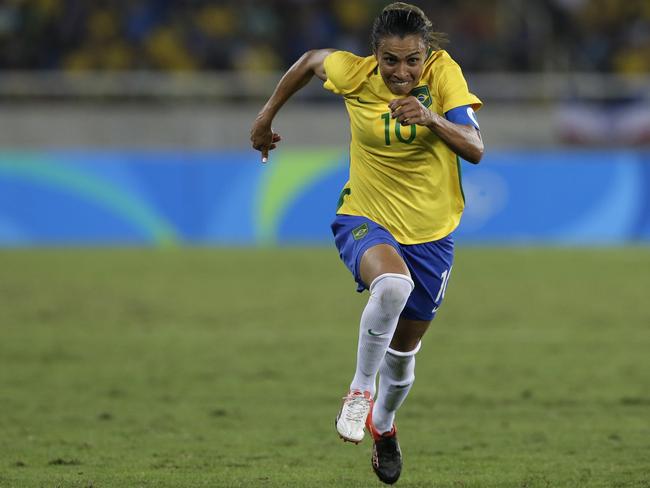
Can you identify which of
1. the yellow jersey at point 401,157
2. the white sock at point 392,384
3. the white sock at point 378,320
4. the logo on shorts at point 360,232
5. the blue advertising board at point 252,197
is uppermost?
the yellow jersey at point 401,157

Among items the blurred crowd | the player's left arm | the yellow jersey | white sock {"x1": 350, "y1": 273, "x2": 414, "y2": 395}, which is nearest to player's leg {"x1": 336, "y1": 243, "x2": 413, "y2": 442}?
white sock {"x1": 350, "y1": 273, "x2": 414, "y2": 395}

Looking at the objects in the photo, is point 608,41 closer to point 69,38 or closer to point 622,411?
point 69,38

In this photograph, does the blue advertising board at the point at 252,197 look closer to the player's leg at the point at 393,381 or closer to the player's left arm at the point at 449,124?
the player's leg at the point at 393,381

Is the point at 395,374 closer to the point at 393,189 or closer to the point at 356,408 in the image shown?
the point at 356,408

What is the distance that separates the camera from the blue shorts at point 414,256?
5961mm

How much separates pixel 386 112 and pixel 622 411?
10.9 feet

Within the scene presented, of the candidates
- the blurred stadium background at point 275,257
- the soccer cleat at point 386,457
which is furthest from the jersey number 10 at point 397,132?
the blurred stadium background at point 275,257

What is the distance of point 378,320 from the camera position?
18.8ft

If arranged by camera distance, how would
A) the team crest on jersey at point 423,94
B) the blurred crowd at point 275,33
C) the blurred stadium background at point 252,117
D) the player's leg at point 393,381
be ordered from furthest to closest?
the blurred crowd at point 275,33, the blurred stadium background at point 252,117, the player's leg at point 393,381, the team crest on jersey at point 423,94

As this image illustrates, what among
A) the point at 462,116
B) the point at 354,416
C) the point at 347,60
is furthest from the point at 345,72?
the point at 354,416

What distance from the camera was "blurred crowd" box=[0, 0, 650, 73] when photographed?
72.0ft

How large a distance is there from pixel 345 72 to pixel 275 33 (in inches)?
665

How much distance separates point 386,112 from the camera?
593 cm

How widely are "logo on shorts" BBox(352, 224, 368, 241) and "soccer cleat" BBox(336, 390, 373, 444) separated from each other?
754 mm
